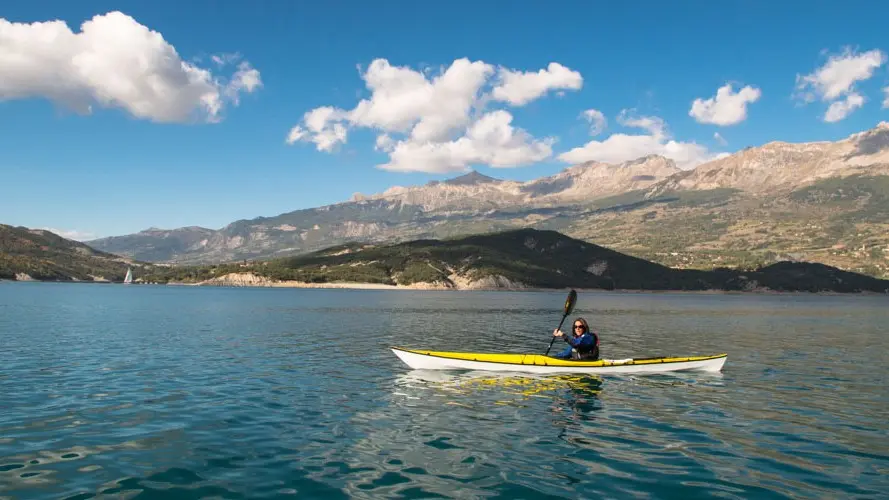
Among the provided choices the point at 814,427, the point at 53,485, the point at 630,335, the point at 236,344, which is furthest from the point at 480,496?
the point at 630,335

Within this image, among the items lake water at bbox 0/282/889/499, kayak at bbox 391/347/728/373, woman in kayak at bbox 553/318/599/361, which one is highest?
Answer: woman in kayak at bbox 553/318/599/361

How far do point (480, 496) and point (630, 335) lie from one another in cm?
6218

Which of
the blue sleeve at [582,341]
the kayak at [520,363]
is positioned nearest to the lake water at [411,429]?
the kayak at [520,363]

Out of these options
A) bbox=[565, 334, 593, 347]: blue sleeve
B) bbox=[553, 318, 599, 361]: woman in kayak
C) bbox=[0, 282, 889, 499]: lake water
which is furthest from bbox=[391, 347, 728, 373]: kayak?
bbox=[565, 334, 593, 347]: blue sleeve

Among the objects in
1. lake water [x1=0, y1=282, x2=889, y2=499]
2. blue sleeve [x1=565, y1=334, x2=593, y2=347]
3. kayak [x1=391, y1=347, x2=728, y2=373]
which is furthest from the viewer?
blue sleeve [x1=565, y1=334, x2=593, y2=347]

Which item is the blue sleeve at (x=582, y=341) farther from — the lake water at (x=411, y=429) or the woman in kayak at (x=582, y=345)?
the lake water at (x=411, y=429)

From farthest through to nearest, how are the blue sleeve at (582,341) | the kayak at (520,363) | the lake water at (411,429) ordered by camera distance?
the blue sleeve at (582,341) < the kayak at (520,363) < the lake water at (411,429)

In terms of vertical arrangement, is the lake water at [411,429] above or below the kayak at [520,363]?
below

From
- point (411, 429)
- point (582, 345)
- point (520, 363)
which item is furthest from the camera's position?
point (582, 345)

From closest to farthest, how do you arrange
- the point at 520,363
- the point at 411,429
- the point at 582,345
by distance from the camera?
the point at 411,429 → the point at 520,363 → the point at 582,345

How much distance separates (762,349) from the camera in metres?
58.4

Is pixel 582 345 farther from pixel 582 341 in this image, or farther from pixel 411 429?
pixel 411 429

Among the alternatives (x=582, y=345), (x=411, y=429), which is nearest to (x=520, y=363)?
(x=582, y=345)

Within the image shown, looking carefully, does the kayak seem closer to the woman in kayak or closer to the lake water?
the woman in kayak
